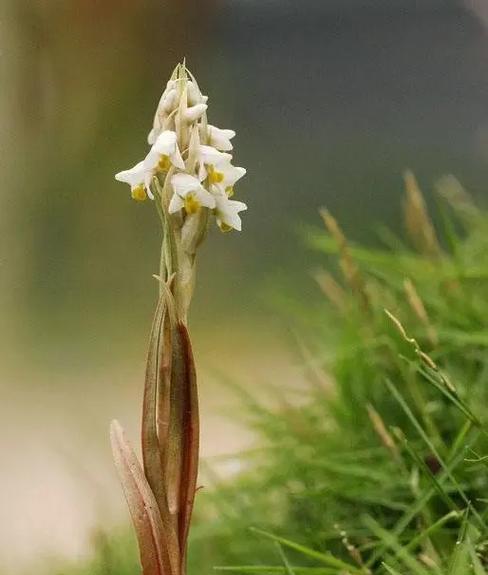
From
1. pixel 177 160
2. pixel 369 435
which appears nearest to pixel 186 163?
pixel 177 160

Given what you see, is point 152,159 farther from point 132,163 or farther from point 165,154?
point 132,163

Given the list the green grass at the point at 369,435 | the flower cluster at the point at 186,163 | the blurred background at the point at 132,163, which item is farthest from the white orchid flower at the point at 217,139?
the blurred background at the point at 132,163

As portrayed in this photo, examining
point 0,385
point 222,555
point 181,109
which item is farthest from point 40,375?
point 181,109

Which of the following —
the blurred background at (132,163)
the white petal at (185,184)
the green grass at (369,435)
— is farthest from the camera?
the blurred background at (132,163)

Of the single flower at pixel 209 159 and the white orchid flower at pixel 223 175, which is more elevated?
the single flower at pixel 209 159

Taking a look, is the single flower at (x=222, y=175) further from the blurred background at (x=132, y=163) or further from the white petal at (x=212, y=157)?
the blurred background at (x=132, y=163)

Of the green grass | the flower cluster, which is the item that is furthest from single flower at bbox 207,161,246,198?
the green grass

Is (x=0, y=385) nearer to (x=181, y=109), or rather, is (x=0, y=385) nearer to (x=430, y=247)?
(x=430, y=247)
